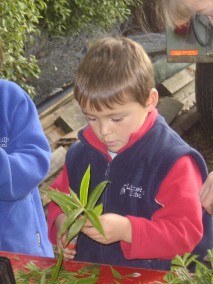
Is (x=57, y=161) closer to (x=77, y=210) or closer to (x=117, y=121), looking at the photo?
(x=117, y=121)

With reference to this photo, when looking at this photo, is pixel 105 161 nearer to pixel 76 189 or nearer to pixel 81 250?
pixel 76 189

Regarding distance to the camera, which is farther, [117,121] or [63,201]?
[117,121]

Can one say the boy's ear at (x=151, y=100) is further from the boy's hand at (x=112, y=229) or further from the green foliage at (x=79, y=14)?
the green foliage at (x=79, y=14)

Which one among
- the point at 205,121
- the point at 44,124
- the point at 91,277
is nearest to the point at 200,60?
the point at 205,121

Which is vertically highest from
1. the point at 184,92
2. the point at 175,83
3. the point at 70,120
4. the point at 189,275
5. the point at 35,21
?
the point at 189,275

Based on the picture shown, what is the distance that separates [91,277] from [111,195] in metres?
0.45

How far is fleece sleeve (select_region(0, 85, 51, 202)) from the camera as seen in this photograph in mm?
2268

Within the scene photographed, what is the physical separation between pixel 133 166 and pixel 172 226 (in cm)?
28

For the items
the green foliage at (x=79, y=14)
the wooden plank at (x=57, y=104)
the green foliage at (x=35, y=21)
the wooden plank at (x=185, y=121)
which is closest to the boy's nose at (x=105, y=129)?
the green foliage at (x=35, y=21)

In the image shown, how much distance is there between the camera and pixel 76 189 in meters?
2.21

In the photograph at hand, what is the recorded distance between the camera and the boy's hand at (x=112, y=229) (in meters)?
1.73

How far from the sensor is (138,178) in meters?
2.06

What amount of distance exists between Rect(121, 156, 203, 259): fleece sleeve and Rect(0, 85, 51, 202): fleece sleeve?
21.5 inches

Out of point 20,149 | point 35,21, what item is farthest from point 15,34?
point 20,149
